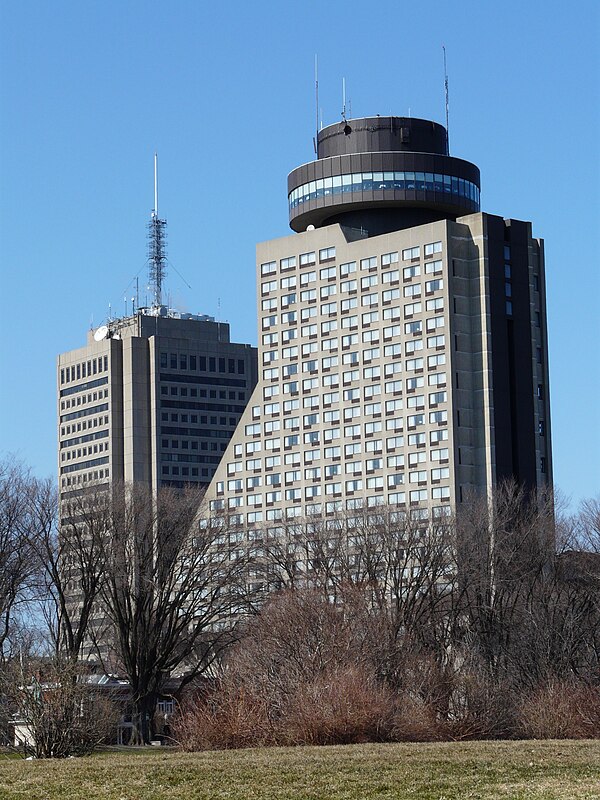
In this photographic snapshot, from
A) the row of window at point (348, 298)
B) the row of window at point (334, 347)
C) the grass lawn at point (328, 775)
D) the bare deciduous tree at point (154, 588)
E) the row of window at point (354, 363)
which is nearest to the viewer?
the grass lawn at point (328, 775)

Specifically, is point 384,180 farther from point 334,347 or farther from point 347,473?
point 347,473

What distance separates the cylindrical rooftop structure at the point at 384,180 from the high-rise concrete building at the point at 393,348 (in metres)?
0.18

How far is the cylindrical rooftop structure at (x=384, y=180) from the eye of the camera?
19400cm

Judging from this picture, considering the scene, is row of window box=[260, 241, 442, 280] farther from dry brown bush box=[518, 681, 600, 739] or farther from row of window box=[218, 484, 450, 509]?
dry brown bush box=[518, 681, 600, 739]

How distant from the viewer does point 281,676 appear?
73688mm

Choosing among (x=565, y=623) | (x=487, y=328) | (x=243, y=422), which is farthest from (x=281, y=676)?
(x=243, y=422)

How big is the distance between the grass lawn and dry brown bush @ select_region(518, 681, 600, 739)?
15.4m

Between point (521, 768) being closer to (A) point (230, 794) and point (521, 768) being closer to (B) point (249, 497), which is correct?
(A) point (230, 794)

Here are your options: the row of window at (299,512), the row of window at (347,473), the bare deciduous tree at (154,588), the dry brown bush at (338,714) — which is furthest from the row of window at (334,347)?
the dry brown bush at (338,714)

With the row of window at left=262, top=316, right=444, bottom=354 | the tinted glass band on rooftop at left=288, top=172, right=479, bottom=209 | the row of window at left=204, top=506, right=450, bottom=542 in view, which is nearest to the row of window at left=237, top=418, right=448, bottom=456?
the row of window at left=204, top=506, right=450, bottom=542

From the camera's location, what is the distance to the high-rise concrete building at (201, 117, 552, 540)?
182m

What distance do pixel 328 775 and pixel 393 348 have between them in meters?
141

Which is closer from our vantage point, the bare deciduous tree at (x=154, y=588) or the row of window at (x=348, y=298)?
the bare deciduous tree at (x=154, y=588)

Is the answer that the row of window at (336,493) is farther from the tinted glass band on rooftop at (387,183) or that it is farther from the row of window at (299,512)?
the tinted glass band on rooftop at (387,183)
